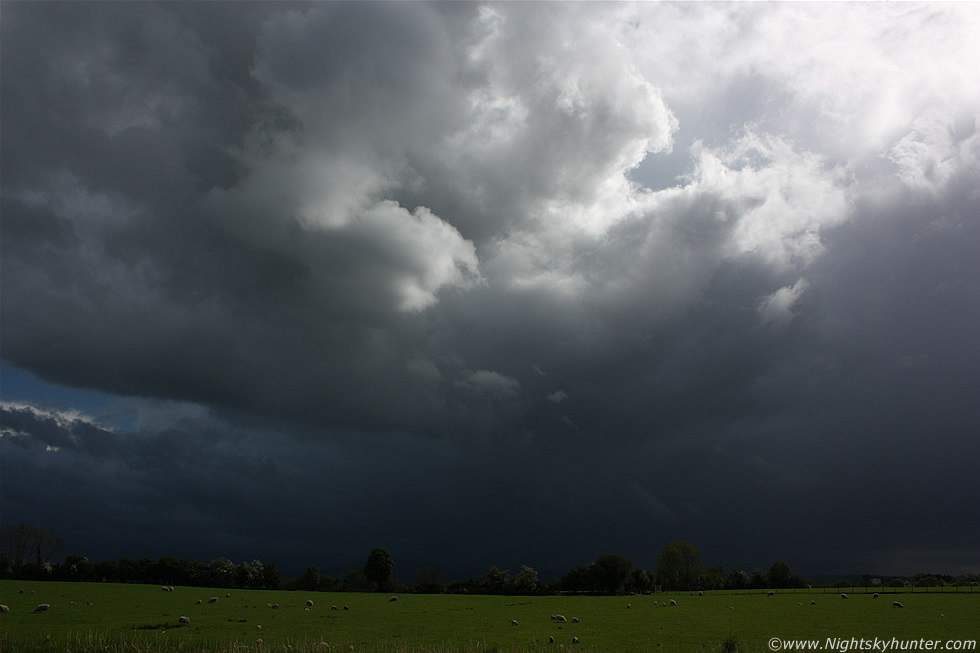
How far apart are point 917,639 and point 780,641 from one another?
27.3ft

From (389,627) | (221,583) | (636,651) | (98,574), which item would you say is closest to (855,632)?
(636,651)

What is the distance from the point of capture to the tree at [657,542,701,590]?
165625mm

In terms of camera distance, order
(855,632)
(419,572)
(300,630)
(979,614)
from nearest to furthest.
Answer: (855,632)
(300,630)
(979,614)
(419,572)

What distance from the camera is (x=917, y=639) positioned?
3559cm

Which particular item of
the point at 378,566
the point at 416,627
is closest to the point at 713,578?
the point at 378,566

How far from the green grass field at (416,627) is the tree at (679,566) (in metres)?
112

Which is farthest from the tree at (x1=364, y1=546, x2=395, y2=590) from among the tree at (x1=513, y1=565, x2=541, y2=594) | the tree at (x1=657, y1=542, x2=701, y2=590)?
the tree at (x1=657, y1=542, x2=701, y2=590)

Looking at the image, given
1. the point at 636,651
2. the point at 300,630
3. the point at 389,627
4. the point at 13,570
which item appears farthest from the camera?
the point at 13,570

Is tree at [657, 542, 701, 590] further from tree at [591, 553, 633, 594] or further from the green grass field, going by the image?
the green grass field

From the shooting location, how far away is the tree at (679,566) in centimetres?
16562

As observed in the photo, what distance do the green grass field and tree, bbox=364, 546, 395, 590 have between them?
63.9 m

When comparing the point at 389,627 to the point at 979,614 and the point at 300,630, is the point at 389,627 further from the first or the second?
the point at 979,614
